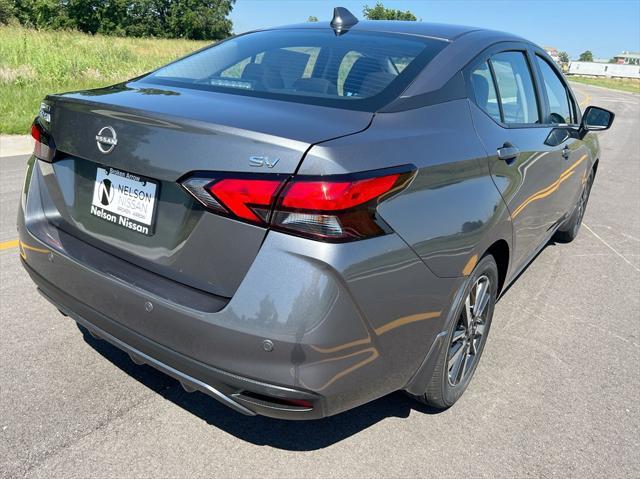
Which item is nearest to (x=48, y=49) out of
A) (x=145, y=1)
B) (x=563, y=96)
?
(x=563, y=96)

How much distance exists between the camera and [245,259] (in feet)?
5.94

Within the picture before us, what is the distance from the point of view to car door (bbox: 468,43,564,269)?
105 inches

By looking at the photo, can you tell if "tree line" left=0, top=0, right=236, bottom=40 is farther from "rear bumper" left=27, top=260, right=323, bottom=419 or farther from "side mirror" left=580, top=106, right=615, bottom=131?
"rear bumper" left=27, top=260, right=323, bottom=419

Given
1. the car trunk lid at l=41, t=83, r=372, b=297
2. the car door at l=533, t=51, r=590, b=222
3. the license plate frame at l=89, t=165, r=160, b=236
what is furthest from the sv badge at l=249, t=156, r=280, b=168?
the car door at l=533, t=51, r=590, b=222

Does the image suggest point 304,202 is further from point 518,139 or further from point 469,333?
point 518,139

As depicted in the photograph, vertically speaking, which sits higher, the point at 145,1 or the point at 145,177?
the point at 145,1

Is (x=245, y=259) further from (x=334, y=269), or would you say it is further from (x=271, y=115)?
(x=271, y=115)

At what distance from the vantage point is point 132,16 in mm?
67812

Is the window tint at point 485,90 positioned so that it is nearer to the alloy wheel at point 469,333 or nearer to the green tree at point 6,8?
the alloy wheel at point 469,333

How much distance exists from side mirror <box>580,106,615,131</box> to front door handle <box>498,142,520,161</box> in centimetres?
158

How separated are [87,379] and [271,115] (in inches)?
63.2

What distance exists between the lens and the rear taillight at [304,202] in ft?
5.72

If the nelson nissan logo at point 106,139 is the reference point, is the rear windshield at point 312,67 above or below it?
above

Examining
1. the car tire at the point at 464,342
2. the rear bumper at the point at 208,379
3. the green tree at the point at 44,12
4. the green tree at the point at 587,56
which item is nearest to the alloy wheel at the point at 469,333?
the car tire at the point at 464,342
